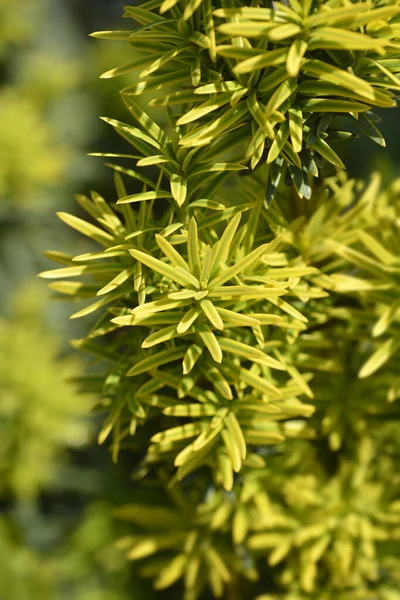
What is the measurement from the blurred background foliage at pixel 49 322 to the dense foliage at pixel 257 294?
0.56 feet

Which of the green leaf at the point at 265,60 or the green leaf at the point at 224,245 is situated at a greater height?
the green leaf at the point at 265,60

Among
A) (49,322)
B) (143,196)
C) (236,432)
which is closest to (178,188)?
(143,196)

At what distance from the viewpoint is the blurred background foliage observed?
0.94 meters

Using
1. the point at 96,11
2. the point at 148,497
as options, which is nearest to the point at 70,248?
the point at 148,497

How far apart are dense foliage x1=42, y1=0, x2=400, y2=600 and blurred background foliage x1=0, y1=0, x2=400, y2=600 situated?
171 millimetres

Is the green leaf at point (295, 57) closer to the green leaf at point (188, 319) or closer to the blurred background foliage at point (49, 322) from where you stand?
the green leaf at point (188, 319)

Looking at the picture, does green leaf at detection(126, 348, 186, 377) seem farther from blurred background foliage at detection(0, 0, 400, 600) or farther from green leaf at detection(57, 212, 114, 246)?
blurred background foliage at detection(0, 0, 400, 600)

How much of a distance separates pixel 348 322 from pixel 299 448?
102 mm

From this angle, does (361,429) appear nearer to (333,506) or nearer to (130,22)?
(333,506)

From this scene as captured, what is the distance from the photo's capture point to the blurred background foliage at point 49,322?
3.08 feet

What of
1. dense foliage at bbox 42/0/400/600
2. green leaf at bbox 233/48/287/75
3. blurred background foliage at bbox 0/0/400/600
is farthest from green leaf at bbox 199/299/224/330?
A: blurred background foliage at bbox 0/0/400/600

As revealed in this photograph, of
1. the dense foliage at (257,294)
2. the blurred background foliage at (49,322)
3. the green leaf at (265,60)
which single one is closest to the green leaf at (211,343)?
the dense foliage at (257,294)

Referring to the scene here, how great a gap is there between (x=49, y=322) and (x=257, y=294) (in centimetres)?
113

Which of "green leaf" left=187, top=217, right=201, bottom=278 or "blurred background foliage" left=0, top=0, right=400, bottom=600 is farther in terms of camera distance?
"blurred background foliage" left=0, top=0, right=400, bottom=600
